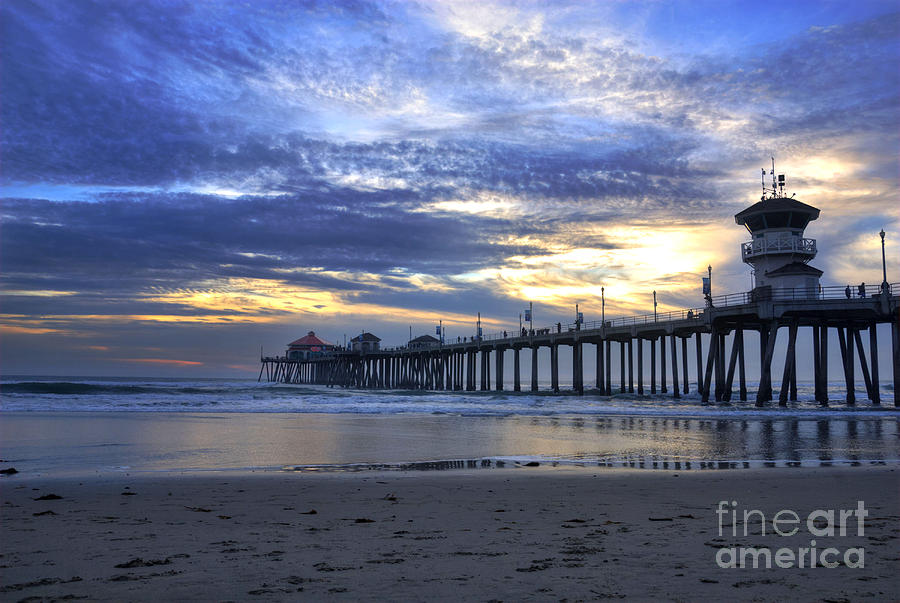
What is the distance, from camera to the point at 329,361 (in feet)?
389

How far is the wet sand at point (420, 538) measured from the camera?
13.2 feet

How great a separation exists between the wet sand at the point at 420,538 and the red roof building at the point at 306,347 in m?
121

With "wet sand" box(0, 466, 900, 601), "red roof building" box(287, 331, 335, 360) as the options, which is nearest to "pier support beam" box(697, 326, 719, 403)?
"wet sand" box(0, 466, 900, 601)

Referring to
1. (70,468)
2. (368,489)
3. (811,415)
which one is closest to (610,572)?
(368,489)

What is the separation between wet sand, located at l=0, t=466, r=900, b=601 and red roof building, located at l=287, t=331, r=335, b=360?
12120cm

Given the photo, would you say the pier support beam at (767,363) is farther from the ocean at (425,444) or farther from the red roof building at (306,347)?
the red roof building at (306,347)

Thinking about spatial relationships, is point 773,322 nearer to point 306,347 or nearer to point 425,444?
point 425,444

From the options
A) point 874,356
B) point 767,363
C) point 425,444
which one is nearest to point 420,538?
point 425,444

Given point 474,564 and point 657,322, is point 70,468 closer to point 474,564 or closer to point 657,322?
point 474,564

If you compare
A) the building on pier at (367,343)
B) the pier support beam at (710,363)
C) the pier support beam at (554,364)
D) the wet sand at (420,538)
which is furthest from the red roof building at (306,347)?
the wet sand at (420,538)

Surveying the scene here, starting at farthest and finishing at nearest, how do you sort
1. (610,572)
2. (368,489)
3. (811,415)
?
(811,415) < (368,489) < (610,572)

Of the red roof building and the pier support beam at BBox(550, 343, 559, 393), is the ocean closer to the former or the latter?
the pier support beam at BBox(550, 343, 559, 393)

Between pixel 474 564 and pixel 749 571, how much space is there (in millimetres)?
1835

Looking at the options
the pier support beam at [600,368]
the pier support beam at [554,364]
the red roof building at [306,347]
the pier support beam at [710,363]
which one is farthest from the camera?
the red roof building at [306,347]
